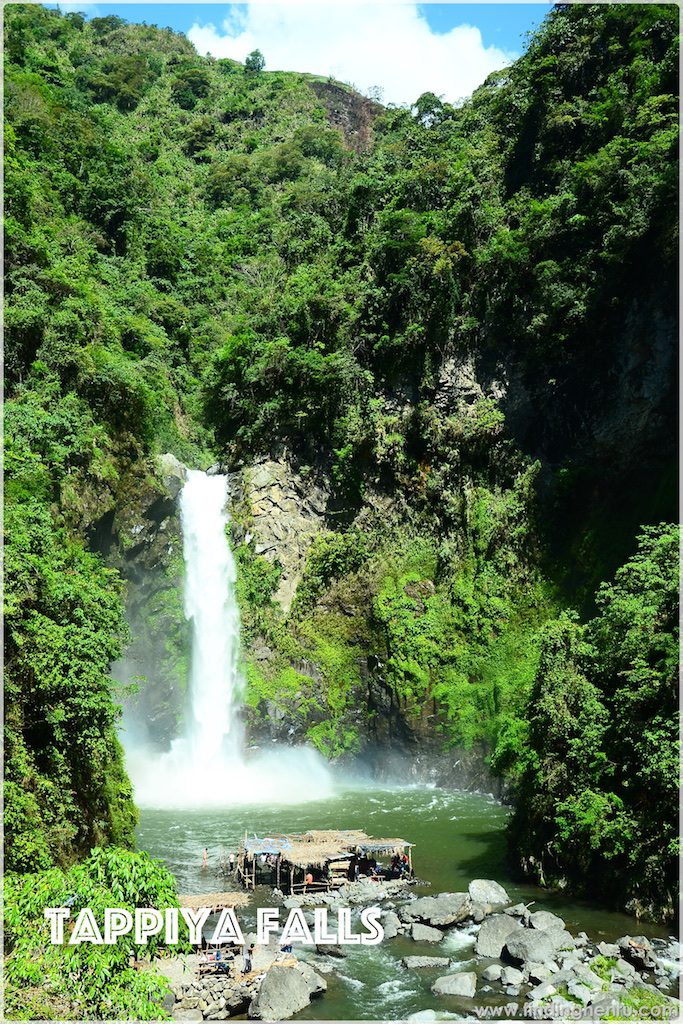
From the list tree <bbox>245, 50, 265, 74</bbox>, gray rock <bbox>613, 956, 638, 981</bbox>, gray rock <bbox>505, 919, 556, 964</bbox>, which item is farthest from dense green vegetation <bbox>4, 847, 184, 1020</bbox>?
tree <bbox>245, 50, 265, 74</bbox>

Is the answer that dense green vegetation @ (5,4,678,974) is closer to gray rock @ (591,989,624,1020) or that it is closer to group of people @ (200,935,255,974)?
group of people @ (200,935,255,974)

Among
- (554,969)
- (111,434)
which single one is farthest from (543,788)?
(111,434)

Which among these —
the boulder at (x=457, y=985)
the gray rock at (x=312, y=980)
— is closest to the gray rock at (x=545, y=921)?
the boulder at (x=457, y=985)

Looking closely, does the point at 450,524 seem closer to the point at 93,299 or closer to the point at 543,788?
the point at 543,788

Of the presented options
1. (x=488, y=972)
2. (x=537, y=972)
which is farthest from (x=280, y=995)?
(x=537, y=972)

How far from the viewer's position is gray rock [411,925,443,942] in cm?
1145

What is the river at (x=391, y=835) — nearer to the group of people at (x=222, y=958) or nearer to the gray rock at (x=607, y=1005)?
the group of people at (x=222, y=958)

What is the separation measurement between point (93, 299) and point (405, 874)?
1986 centimetres

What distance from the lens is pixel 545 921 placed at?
37.2ft

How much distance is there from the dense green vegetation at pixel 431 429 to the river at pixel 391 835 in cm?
102

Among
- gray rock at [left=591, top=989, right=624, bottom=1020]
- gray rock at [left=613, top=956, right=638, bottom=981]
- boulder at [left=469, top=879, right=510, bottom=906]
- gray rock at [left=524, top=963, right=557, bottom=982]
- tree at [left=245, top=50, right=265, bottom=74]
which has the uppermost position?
tree at [left=245, top=50, right=265, bottom=74]

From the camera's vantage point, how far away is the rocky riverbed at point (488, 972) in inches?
360

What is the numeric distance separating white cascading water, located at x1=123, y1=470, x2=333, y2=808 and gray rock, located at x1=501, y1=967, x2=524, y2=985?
10.5m
